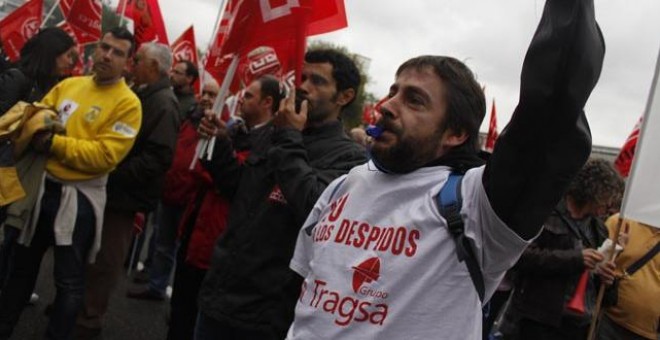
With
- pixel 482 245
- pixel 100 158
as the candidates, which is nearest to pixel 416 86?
pixel 482 245

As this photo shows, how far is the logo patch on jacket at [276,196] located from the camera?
2.57m

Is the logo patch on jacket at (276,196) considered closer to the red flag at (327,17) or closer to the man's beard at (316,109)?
the man's beard at (316,109)

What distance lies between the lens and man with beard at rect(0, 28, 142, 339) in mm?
3256

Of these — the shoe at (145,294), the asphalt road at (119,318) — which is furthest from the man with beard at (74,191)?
the shoe at (145,294)

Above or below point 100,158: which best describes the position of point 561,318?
below

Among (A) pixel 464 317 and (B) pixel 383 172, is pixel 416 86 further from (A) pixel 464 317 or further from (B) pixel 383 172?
(A) pixel 464 317

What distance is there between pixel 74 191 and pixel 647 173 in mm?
2838

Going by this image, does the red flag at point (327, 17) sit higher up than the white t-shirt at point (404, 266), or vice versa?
the red flag at point (327, 17)

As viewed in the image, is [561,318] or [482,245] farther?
[561,318]

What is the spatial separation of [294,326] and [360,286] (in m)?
0.31

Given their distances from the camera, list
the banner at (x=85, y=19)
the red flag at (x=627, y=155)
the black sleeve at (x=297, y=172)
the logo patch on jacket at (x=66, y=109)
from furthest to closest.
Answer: the banner at (x=85, y=19) < the red flag at (x=627, y=155) < the logo patch on jacket at (x=66, y=109) < the black sleeve at (x=297, y=172)

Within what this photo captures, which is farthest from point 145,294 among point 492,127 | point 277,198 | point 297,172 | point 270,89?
point 492,127

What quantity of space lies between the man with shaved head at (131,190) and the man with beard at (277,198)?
1154 millimetres

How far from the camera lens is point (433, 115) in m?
1.58
